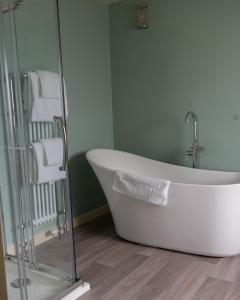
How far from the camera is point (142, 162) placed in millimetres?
3377

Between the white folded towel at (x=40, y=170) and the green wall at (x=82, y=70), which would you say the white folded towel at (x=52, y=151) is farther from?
the green wall at (x=82, y=70)

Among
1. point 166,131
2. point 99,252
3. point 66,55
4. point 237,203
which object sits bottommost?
point 99,252

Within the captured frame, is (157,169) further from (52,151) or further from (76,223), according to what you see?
(52,151)

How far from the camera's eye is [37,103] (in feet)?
8.23

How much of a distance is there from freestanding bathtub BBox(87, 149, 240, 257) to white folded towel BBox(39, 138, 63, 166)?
0.42 metres

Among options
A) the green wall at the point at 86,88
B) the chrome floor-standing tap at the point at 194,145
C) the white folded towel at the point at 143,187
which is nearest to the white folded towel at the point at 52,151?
the white folded towel at the point at 143,187

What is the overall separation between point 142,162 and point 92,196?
2.23ft

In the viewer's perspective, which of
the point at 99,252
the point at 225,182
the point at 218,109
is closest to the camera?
the point at 99,252

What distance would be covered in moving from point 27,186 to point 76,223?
51.3 inches

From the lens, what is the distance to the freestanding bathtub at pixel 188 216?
93.5 inches

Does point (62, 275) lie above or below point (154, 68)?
below

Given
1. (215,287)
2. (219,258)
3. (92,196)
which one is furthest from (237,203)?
(92,196)

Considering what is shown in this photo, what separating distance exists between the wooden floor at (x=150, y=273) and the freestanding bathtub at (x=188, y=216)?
3.5 inches

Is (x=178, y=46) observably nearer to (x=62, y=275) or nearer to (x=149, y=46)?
(x=149, y=46)
